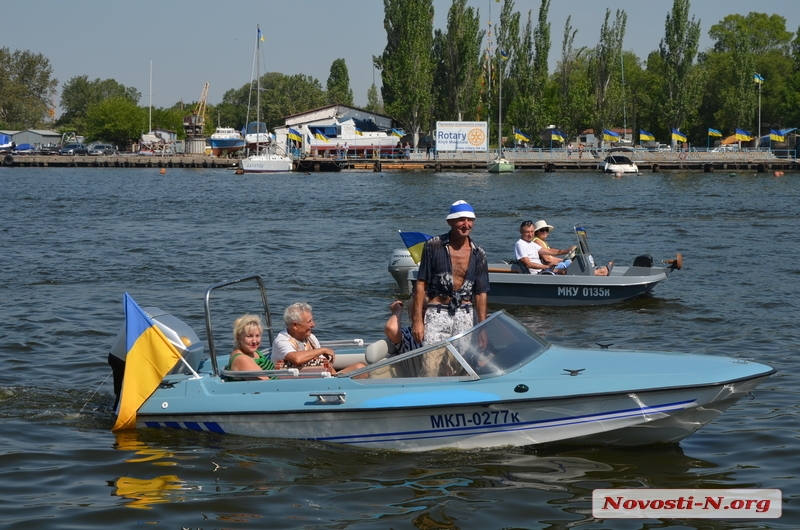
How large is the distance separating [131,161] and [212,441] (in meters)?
86.4

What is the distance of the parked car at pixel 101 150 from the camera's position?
101500 millimetres

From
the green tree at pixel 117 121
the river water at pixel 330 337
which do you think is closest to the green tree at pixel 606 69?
the river water at pixel 330 337

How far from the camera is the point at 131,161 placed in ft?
299

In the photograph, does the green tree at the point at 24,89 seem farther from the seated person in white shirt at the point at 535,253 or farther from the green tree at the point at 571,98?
the seated person in white shirt at the point at 535,253

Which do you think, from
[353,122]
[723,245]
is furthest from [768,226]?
[353,122]

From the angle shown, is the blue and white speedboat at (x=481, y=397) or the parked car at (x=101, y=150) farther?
the parked car at (x=101, y=150)

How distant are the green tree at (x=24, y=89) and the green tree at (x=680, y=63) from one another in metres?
97.1

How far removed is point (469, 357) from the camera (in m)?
8.45

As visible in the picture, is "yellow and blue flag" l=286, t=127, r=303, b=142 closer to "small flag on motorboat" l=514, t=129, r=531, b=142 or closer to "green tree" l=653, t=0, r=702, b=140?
"small flag on motorboat" l=514, t=129, r=531, b=142

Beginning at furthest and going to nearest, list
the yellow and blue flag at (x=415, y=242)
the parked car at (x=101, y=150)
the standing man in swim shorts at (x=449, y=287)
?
the parked car at (x=101, y=150), the yellow and blue flag at (x=415, y=242), the standing man in swim shorts at (x=449, y=287)

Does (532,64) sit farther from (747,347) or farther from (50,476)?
(50,476)

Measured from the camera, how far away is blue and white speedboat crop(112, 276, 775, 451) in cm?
806
